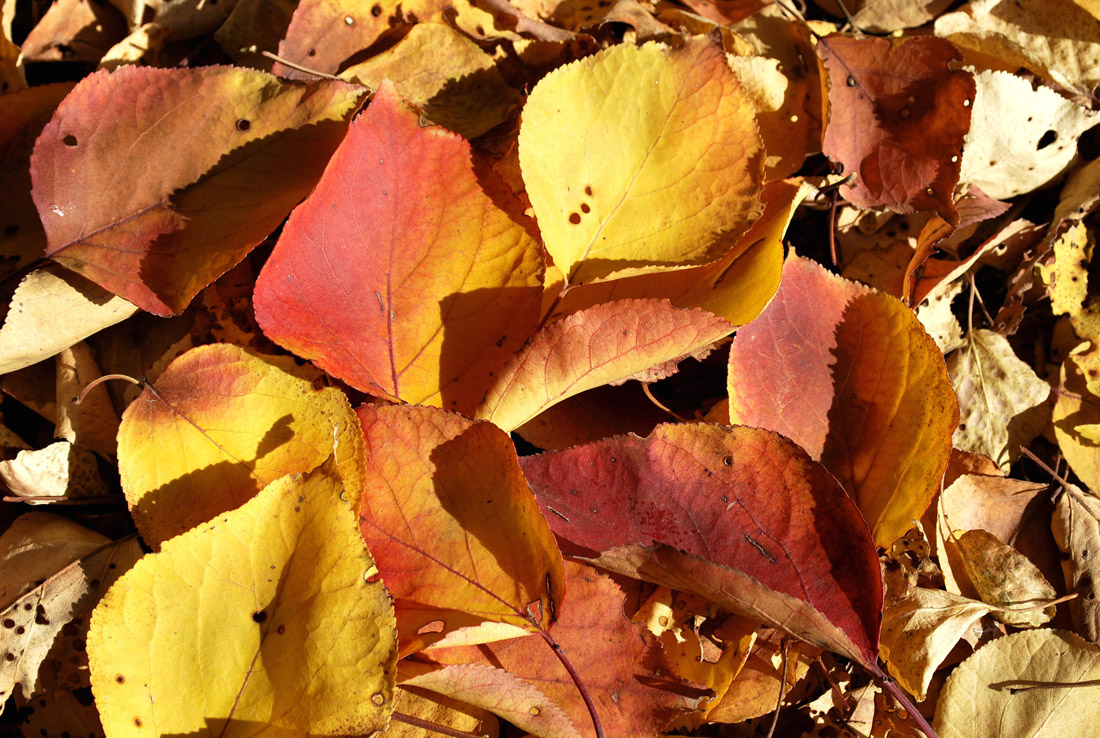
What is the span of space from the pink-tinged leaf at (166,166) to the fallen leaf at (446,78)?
140 mm

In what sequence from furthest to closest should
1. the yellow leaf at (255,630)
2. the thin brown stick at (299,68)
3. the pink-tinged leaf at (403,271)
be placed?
1. the thin brown stick at (299,68)
2. the pink-tinged leaf at (403,271)
3. the yellow leaf at (255,630)

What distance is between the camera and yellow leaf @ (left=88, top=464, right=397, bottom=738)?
669 millimetres

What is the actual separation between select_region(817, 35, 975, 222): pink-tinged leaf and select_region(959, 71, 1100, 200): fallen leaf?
65mm

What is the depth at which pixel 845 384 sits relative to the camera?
84 centimetres

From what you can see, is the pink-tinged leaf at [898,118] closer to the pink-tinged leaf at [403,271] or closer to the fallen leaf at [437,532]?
the pink-tinged leaf at [403,271]

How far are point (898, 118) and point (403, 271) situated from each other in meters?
0.59

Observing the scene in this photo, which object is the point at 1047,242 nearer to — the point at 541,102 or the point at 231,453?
the point at 541,102

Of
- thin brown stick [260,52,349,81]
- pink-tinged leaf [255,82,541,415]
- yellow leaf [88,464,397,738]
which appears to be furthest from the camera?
thin brown stick [260,52,349,81]

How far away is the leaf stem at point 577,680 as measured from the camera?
0.73 m

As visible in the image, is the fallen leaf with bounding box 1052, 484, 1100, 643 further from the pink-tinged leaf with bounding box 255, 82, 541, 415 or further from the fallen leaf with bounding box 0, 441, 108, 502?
the fallen leaf with bounding box 0, 441, 108, 502

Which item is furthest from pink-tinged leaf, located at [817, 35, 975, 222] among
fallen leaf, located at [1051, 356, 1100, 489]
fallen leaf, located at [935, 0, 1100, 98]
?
fallen leaf, located at [1051, 356, 1100, 489]

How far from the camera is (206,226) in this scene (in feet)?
2.68

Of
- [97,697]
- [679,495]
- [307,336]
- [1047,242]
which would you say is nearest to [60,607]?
[97,697]

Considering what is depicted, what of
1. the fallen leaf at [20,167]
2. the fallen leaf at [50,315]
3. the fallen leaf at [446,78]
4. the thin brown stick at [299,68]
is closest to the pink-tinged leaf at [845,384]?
the fallen leaf at [446,78]
